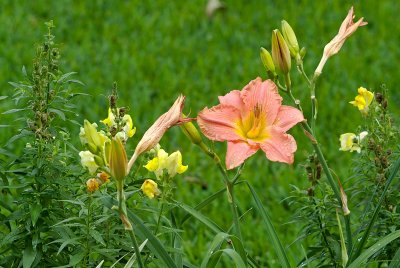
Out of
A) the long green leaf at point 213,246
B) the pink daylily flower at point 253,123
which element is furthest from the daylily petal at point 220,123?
the long green leaf at point 213,246

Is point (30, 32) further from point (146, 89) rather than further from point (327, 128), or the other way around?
point (327, 128)

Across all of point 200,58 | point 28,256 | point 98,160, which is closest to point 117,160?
point 98,160

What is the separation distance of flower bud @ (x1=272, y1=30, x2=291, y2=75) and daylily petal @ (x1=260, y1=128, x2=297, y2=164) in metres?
0.18

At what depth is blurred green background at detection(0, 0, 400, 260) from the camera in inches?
195

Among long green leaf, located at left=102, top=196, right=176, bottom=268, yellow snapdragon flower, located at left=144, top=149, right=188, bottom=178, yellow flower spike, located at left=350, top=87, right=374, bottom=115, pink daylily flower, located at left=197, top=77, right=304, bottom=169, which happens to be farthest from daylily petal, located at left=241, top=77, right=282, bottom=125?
yellow flower spike, located at left=350, top=87, right=374, bottom=115

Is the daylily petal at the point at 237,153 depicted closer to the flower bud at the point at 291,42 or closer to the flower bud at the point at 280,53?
the flower bud at the point at 280,53

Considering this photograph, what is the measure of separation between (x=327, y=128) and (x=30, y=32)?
2261 millimetres

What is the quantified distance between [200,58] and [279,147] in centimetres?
391

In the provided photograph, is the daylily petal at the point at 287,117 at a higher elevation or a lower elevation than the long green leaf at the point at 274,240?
higher

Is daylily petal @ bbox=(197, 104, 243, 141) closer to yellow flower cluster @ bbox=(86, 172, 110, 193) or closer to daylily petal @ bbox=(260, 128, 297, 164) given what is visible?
daylily petal @ bbox=(260, 128, 297, 164)

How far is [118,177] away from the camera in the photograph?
6.61ft

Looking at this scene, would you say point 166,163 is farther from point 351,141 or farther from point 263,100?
point 351,141

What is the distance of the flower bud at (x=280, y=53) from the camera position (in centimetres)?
231

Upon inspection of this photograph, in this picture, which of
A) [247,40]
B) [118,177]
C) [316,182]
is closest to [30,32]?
[247,40]
